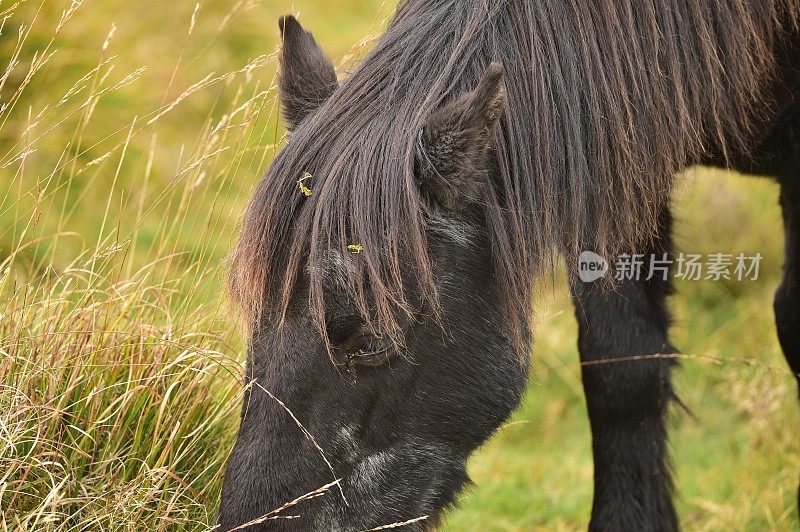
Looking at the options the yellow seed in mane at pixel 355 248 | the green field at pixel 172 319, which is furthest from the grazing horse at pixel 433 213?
the green field at pixel 172 319

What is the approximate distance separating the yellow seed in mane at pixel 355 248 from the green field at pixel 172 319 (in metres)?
0.56

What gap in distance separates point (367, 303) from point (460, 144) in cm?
40

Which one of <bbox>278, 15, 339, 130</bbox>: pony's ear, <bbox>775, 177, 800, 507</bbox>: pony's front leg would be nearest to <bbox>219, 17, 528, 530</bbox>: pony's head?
<bbox>278, 15, 339, 130</bbox>: pony's ear

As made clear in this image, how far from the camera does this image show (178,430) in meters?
2.68

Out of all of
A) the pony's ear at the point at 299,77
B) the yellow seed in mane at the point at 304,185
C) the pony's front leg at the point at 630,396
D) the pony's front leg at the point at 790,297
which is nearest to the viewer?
the yellow seed in mane at the point at 304,185

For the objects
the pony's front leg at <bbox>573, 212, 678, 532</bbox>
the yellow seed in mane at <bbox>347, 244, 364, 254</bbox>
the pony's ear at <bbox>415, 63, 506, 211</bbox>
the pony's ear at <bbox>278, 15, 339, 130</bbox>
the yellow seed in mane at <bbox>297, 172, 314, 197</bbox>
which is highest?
the pony's ear at <bbox>278, 15, 339, 130</bbox>

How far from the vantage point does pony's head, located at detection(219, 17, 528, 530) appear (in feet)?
6.86

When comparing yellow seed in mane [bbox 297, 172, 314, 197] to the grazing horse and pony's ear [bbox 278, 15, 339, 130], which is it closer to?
the grazing horse

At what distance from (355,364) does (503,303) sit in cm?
40

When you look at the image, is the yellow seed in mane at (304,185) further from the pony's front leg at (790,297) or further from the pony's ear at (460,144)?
the pony's front leg at (790,297)

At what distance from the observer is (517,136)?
224cm

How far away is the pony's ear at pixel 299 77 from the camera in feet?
8.16

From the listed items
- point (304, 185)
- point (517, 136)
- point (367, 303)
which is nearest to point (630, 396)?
point (517, 136)

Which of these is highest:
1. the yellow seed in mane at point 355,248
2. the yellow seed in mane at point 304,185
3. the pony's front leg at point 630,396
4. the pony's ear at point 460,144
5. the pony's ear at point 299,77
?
the pony's ear at point 299,77
